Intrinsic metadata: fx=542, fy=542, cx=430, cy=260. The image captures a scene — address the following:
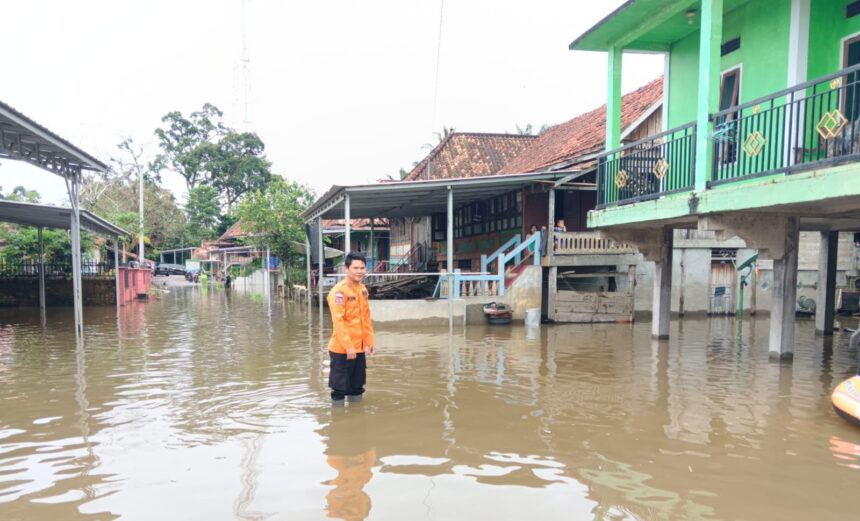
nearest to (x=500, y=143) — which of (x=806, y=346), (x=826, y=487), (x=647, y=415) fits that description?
(x=806, y=346)

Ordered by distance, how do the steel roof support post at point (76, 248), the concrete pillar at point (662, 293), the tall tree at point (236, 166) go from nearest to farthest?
the concrete pillar at point (662, 293) → the steel roof support post at point (76, 248) → the tall tree at point (236, 166)

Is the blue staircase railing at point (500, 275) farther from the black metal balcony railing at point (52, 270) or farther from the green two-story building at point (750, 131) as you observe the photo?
the black metal balcony railing at point (52, 270)

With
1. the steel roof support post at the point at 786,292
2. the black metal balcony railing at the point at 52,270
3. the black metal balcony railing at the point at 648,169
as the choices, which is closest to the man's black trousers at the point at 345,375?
the black metal balcony railing at the point at 648,169

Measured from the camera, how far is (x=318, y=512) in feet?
11.2

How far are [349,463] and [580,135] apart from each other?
15206mm

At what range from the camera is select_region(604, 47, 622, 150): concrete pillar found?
10.5m

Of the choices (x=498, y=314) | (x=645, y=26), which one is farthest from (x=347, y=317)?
(x=498, y=314)

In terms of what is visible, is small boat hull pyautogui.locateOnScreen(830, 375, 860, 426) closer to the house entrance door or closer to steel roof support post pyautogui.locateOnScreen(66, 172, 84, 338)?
the house entrance door

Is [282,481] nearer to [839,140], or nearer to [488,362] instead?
[488,362]

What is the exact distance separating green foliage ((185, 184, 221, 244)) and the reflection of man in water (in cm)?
4875

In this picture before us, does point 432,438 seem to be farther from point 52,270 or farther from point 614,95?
point 52,270

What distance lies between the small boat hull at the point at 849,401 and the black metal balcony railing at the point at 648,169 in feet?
12.0

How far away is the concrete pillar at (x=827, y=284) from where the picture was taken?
11570 millimetres

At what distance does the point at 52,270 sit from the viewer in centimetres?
2039
